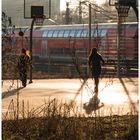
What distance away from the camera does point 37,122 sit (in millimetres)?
7219

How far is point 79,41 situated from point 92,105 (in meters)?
21.3

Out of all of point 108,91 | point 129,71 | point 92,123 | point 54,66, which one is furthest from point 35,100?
point 54,66

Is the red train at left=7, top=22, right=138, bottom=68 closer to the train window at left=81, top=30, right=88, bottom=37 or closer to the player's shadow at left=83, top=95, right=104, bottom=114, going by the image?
the train window at left=81, top=30, right=88, bottom=37

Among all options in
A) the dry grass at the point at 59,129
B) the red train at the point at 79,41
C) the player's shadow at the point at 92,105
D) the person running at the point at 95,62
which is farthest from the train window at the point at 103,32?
the dry grass at the point at 59,129

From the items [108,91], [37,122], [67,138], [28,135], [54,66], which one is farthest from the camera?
[54,66]

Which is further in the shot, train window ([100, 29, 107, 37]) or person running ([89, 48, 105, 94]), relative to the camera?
train window ([100, 29, 107, 37])

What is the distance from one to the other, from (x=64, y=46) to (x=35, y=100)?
2141 centimetres

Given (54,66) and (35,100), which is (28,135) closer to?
(35,100)

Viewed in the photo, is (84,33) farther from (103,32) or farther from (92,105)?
(92,105)

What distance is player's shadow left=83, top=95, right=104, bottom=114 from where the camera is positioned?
1044 cm

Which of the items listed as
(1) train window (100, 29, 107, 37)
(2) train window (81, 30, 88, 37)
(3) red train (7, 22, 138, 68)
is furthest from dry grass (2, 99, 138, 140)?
(2) train window (81, 30, 88, 37)

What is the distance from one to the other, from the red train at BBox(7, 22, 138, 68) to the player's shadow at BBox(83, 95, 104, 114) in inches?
535

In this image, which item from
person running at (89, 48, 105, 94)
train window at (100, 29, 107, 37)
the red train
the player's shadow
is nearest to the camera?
the player's shadow

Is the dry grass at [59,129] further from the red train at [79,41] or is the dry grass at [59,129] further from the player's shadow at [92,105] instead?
the red train at [79,41]
